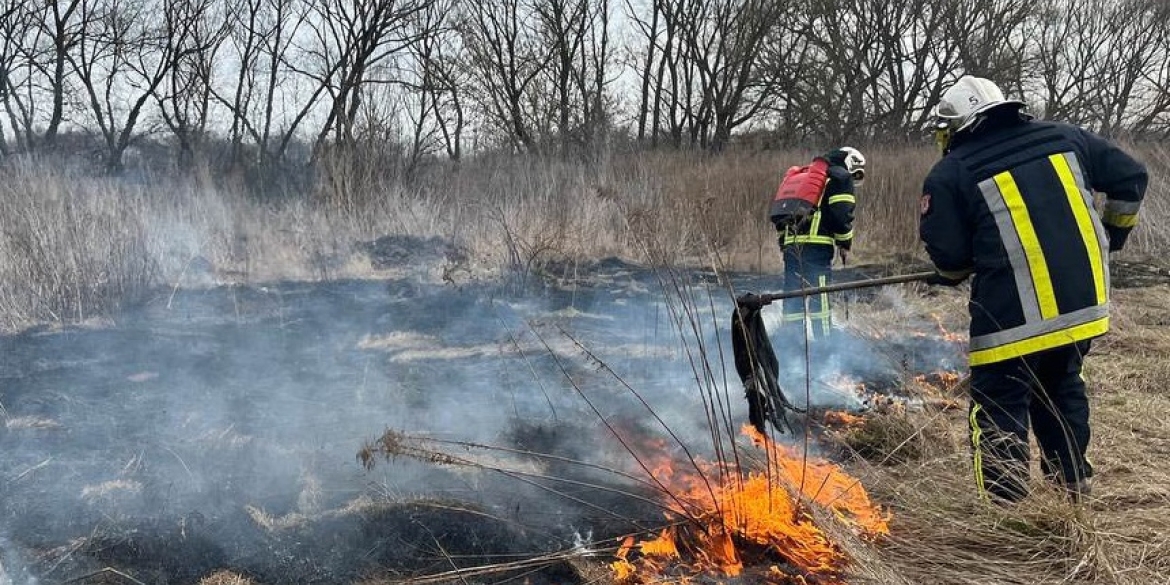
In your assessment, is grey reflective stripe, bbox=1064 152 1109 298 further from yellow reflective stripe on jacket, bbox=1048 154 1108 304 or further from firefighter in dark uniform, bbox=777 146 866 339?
firefighter in dark uniform, bbox=777 146 866 339

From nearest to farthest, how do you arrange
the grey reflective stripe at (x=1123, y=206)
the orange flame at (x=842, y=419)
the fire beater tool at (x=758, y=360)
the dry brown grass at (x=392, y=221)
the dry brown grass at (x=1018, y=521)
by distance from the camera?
the dry brown grass at (x=1018, y=521) < the grey reflective stripe at (x=1123, y=206) < the fire beater tool at (x=758, y=360) < the orange flame at (x=842, y=419) < the dry brown grass at (x=392, y=221)

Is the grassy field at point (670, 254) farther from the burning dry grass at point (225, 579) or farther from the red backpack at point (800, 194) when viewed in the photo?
the burning dry grass at point (225, 579)

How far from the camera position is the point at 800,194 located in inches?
229

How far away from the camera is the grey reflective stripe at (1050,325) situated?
2.76 meters

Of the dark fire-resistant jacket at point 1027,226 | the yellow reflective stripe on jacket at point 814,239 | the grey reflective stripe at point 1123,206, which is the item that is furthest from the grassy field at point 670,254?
the grey reflective stripe at point 1123,206

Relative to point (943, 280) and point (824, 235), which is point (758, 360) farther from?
point (824, 235)

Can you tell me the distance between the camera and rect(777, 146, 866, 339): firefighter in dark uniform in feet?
19.1

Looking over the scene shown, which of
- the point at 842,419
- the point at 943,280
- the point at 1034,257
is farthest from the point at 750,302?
the point at 842,419

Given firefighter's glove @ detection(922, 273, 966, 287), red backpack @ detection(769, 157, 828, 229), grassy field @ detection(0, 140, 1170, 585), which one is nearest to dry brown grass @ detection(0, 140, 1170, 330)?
grassy field @ detection(0, 140, 1170, 585)

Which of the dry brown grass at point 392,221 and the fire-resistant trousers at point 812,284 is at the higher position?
the dry brown grass at point 392,221

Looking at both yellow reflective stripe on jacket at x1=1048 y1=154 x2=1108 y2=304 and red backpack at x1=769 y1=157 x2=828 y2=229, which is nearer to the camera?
yellow reflective stripe on jacket at x1=1048 y1=154 x2=1108 y2=304

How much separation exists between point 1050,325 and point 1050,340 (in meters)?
0.05

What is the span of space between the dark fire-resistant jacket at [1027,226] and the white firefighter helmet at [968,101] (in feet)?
0.22

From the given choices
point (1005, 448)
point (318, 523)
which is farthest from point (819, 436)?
point (318, 523)
